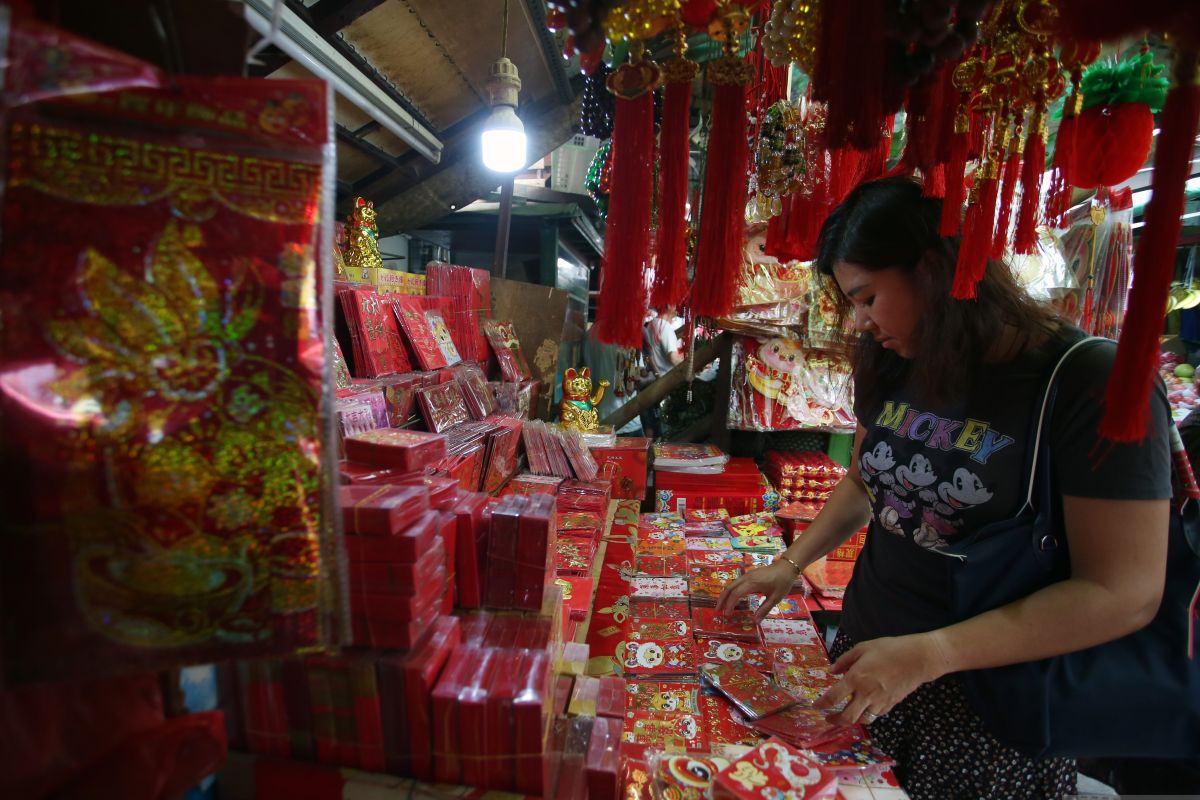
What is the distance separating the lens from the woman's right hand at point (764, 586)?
164 centimetres

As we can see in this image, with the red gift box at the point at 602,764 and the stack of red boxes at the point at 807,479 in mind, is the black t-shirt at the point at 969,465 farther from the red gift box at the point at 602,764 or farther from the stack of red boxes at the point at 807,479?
the stack of red boxes at the point at 807,479

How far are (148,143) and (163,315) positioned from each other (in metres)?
0.15

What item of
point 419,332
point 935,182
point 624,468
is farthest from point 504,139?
point 935,182

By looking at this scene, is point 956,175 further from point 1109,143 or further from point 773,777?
point 773,777

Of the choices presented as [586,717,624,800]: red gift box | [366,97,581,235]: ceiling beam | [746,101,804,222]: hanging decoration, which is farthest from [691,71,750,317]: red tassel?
[366,97,581,235]: ceiling beam

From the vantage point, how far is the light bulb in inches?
111

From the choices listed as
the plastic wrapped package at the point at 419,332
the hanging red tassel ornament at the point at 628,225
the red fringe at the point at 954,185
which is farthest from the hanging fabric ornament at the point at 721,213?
the plastic wrapped package at the point at 419,332

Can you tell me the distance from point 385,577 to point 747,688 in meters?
1.11

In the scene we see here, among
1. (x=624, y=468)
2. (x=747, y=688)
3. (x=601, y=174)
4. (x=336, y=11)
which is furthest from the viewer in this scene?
(x=624, y=468)

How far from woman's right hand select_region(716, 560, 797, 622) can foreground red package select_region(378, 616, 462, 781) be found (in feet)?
→ 3.75

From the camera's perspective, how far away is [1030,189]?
852mm

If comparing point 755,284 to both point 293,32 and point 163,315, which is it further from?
point 163,315

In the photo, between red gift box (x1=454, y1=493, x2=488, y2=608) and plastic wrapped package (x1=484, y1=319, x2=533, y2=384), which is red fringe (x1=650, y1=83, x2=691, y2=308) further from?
plastic wrapped package (x1=484, y1=319, x2=533, y2=384)

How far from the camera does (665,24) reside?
0.75 m
